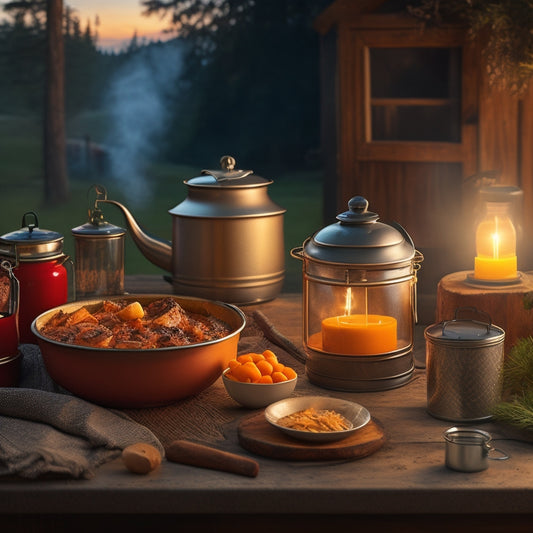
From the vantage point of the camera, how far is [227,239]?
280 centimetres

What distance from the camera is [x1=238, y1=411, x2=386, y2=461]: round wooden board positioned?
165cm

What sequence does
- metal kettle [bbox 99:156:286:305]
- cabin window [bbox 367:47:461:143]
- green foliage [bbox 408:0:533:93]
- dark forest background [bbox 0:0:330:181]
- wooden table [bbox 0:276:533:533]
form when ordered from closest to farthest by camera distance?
wooden table [bbox 0:276:533:533] < metal kettle [bbox 99:156:286:305] < green foliage [bbox 408:0:533:93] < cabin window [bbox 367:47:461:143] < dark forest background [bbox 0:0:330:181]

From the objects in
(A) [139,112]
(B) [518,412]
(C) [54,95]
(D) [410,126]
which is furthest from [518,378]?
(A) [139,112]

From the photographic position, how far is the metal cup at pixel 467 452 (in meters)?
1.60

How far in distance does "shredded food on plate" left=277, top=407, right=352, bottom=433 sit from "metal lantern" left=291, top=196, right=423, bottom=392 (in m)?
0.30

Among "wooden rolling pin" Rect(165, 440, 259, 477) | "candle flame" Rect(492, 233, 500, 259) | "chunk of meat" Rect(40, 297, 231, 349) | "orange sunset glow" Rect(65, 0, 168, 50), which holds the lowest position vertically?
"wooden rolling pin" Rect(165, 440, 259, 477)

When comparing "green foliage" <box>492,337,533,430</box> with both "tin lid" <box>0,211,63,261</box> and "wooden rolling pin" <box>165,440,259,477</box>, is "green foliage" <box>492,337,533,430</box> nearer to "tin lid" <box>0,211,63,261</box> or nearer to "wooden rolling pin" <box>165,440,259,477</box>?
"wooden rolling pin" <box>165,440,259,477</box>

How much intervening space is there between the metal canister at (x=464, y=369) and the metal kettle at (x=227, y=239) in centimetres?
103

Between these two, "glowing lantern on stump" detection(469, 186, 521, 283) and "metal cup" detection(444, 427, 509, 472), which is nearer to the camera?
"metal cup" detection(444, 427, 509, 472)

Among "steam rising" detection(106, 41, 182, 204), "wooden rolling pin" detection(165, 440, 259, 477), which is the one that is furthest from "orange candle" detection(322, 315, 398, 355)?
"steam rising" detection(106, 41, 182, 204)

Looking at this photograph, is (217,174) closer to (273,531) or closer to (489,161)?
(273,531)

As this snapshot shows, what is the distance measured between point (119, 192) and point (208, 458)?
1081 cm

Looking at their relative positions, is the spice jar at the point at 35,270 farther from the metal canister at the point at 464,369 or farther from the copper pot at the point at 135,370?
the metal canister at the point at 464,369

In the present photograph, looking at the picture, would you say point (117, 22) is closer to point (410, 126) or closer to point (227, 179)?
point (410, 126)
